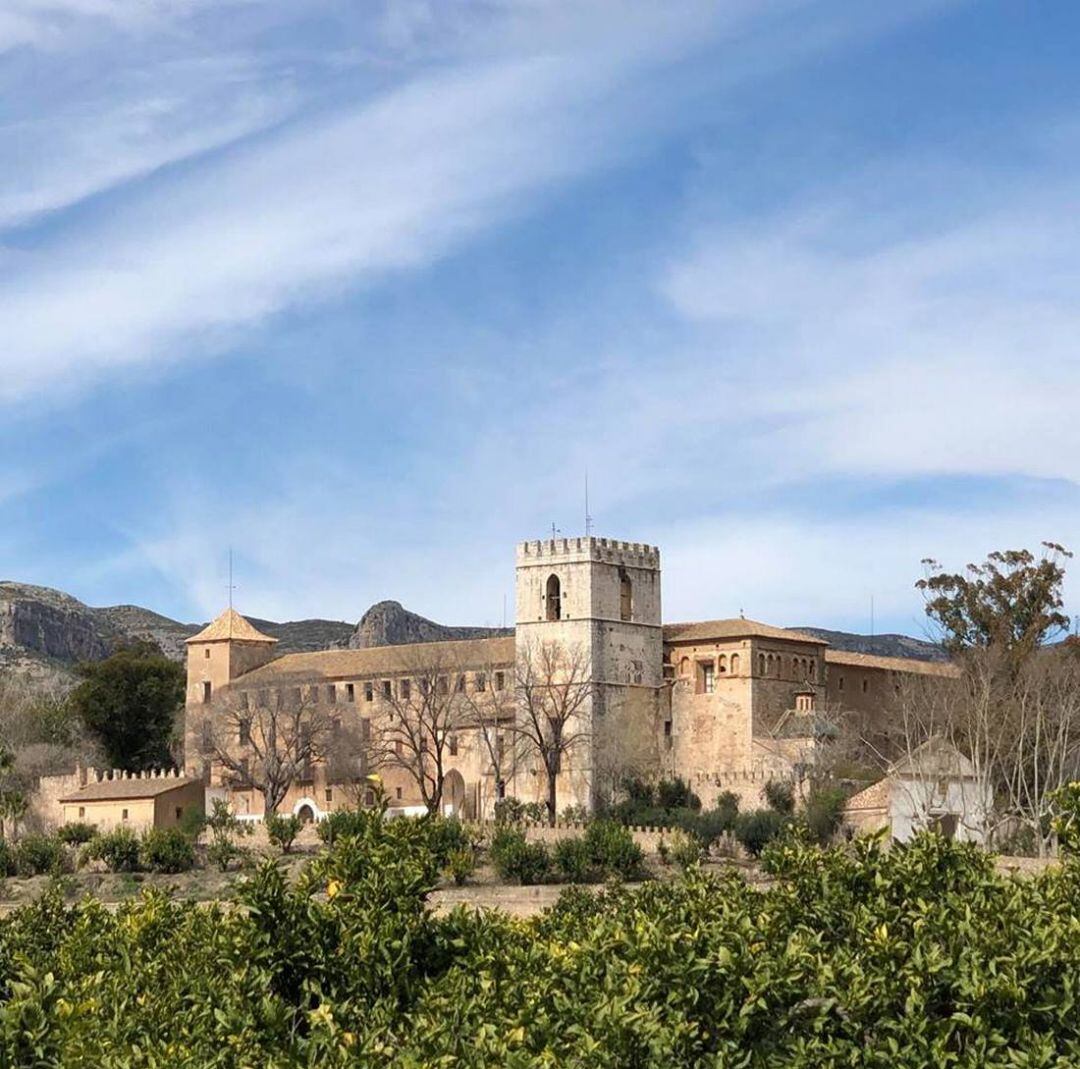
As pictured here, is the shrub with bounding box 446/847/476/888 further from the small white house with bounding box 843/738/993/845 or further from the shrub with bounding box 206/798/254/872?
the small white house with bounding box 843/738/993/845

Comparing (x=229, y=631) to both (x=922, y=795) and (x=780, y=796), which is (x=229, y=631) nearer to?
(x=780, y=796)

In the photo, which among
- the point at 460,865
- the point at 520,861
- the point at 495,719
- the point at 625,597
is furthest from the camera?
the point at 625,597

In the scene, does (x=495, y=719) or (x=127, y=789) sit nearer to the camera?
(x=127, y=789)

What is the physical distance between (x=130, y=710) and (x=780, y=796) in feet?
101

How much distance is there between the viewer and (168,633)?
6304 inches

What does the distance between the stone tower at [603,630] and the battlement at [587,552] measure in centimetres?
3

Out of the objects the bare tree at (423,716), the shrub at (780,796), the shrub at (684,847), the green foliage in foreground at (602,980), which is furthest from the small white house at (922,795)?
the green foliage in foreground at (602,980)

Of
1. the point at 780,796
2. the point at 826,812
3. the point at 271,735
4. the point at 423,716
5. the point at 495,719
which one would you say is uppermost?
the point at 423,716

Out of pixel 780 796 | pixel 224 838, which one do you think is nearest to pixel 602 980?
pixel 224 838

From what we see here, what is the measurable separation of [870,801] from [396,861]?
44.2 metres

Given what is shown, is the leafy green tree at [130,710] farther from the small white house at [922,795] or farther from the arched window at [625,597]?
the small white house at [922,795]

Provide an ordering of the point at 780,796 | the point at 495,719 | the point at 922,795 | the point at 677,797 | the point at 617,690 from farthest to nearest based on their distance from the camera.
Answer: the point at 495,719
the point at 617,690
the point at 677,797
the point at 780,796
the point at 922,795

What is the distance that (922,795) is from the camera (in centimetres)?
6231

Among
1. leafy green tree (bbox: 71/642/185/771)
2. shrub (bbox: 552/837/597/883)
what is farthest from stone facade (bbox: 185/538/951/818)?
shrub (bbox: 552/837/597/883)
